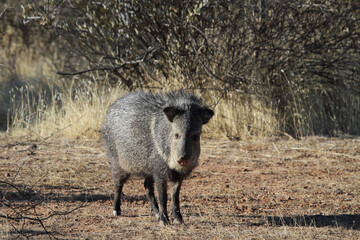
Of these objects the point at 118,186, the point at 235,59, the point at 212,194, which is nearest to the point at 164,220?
the point at 118,186

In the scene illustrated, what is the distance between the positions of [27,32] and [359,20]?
7.94 metres

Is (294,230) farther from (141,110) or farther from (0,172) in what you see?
(0,172)

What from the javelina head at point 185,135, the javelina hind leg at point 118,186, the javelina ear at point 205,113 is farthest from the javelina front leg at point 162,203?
the javelina ear at point 205,113

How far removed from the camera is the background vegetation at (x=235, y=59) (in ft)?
23.5

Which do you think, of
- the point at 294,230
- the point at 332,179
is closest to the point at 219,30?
the point at 332,179

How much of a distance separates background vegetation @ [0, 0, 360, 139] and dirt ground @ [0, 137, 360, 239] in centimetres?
48

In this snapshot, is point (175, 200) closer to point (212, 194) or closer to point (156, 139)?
point (156, 139)

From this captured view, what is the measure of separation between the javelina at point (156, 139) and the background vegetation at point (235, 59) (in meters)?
2.68

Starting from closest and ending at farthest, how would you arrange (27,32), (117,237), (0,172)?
(117,237)
(0,172)
(27,32)

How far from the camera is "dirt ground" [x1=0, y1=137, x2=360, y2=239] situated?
12.3 feet

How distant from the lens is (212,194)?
498cm

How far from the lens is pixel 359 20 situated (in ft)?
25.6

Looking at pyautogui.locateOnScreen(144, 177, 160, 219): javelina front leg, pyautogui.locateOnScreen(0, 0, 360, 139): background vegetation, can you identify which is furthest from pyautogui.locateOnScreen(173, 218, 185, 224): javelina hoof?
pyautogui.locateOnScreen(0, 0, 360, 139): background vegetation

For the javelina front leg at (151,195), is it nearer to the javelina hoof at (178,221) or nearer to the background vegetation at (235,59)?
the javelina hoof at (178,221)
